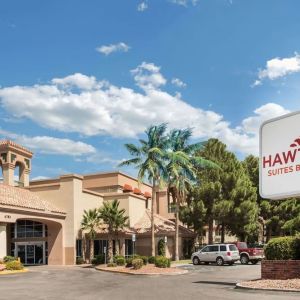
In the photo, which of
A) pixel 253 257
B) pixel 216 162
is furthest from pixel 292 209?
pixel 253 257

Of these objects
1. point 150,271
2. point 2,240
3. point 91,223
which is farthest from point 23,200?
point 150,271

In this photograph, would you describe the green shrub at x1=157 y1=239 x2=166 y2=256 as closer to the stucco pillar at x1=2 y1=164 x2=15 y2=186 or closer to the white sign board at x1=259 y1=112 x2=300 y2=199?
the stucco pillar at x1=2 y1=164 x2=15 y2=186

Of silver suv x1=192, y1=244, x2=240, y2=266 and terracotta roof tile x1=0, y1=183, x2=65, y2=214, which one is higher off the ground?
terracotta roof tile x1=0, y1=183, x2=65, y2=214

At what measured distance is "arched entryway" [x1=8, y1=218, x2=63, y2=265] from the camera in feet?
150

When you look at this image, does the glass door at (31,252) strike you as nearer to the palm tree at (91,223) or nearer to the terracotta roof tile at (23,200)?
the terracotta roof tile at (23,200)

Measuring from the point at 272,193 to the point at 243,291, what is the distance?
4.27m

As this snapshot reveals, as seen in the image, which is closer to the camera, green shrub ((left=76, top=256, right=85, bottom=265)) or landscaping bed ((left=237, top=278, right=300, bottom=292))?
landscaping bed ((left=237, top=278, right=300, bottom=292))

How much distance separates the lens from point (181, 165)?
45.9m

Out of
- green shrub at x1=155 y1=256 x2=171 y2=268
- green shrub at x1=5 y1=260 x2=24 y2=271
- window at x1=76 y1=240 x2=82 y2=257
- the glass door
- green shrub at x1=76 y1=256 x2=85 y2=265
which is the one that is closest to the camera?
green shrub at x1=155 y1=256 x2=171 y2=268

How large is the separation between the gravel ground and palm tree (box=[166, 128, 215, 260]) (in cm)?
2534

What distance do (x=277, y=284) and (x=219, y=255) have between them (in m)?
21.8

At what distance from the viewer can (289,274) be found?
1853 centimetres

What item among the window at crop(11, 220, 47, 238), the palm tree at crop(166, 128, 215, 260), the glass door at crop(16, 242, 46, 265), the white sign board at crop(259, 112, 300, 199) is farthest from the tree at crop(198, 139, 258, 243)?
the white sign board at crop(259, 112, 300, 199)

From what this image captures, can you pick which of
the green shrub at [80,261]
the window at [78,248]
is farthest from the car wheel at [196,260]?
the window at [78,248]
